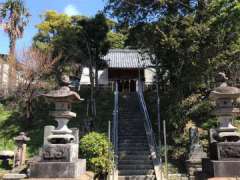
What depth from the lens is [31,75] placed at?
22.0 meters

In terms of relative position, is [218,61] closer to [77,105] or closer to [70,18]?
[77,105]

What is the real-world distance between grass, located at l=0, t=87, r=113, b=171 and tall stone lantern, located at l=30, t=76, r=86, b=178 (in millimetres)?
7680

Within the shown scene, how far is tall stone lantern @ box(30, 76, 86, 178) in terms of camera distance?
32.2 ft

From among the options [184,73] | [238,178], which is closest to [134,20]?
[184,73]

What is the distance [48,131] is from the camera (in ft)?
42.3

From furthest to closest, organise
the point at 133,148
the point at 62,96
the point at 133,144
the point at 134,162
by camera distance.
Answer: the point at 133,144
the point at 133,148
the point at 134,162
the point at 62,96

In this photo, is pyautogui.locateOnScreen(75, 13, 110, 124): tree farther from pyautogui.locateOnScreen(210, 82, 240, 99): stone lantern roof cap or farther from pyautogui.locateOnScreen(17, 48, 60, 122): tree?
pyautogui.locateOnScreen(210, 82, 240, 99): stone lantern roof cap

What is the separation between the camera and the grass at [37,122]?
63.1 feet

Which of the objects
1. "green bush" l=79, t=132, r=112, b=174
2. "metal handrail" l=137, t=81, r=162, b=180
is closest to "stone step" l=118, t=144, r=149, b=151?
"metal handrail" l=137, t=81, r=162, b=180

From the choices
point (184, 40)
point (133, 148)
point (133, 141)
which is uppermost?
point (184, 40)

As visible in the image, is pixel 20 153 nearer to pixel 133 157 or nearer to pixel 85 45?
pixel 133 157

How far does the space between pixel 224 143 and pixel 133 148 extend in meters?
8.17

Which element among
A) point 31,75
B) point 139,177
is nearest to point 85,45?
point 31,75

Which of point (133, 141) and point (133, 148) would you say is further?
point (133, 141)
